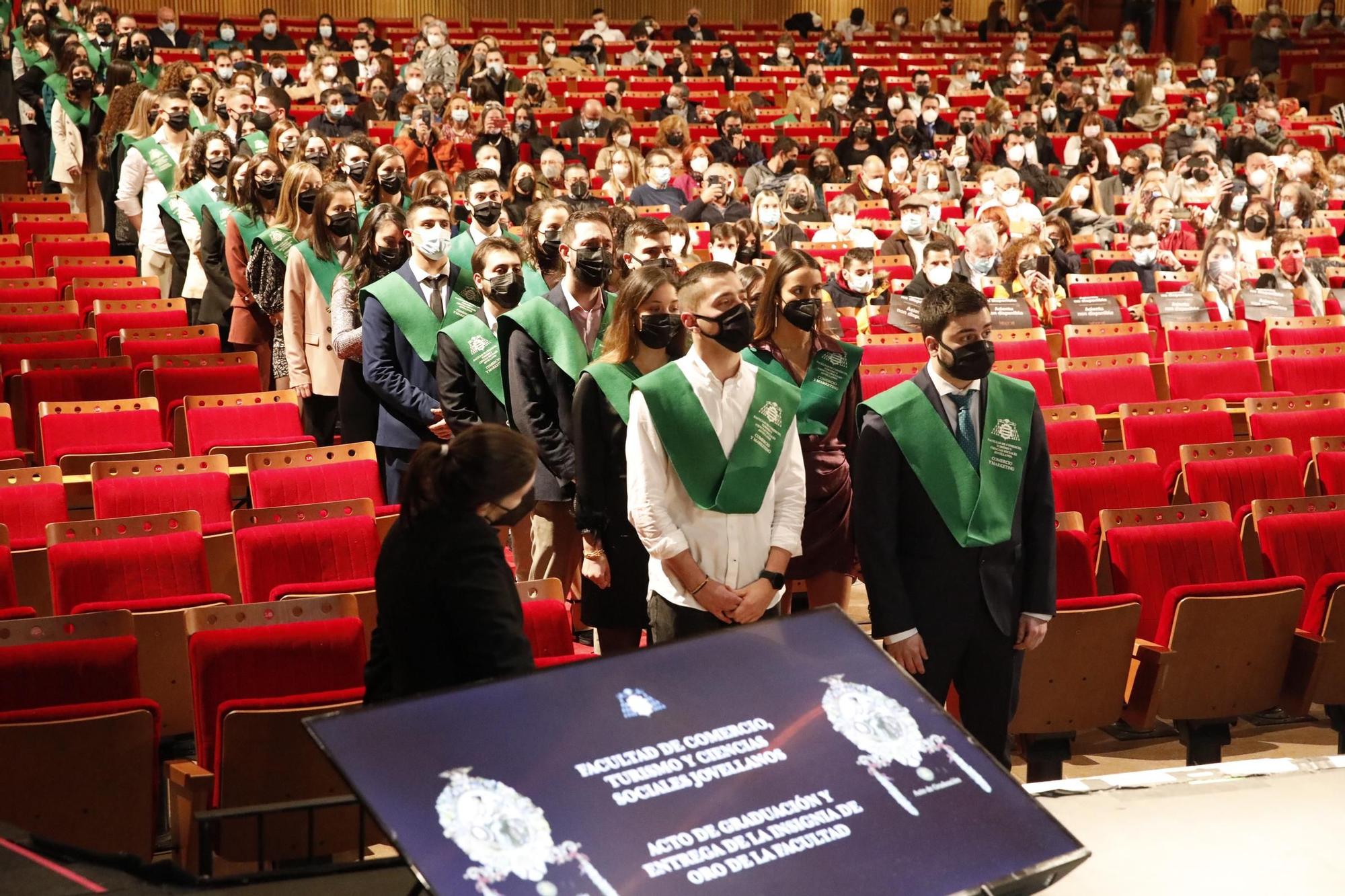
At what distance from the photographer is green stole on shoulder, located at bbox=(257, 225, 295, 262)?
18.0 ft

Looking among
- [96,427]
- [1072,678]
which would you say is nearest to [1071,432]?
[1072,678]

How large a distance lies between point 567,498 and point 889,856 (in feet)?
7.43

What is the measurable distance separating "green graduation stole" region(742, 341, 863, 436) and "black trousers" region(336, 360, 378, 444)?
1.82m

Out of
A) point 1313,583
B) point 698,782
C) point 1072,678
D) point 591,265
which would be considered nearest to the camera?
point 698,782

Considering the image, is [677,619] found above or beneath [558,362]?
beneath

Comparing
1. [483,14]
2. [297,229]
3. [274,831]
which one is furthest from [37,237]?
[483,14]

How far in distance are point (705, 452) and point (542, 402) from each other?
1.09 metres

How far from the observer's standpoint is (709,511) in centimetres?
296

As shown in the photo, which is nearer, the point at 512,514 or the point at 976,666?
the point at 512,514

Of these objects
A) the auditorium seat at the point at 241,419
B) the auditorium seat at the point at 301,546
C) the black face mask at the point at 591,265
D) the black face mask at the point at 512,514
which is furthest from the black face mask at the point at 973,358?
the auditorium seat at the point at 241,419

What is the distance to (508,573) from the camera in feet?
7.27

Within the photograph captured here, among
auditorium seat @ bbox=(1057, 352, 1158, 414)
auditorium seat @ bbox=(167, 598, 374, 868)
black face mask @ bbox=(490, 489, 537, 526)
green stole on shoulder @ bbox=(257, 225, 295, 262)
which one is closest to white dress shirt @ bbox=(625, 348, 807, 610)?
black face mask @ bbox=(490, 489, 537, 526)

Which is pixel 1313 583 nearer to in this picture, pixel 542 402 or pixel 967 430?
pixel 967 430

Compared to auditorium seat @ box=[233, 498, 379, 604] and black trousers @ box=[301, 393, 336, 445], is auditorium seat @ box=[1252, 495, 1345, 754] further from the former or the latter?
black trousers @ box=[301, 393, 336, 445]
